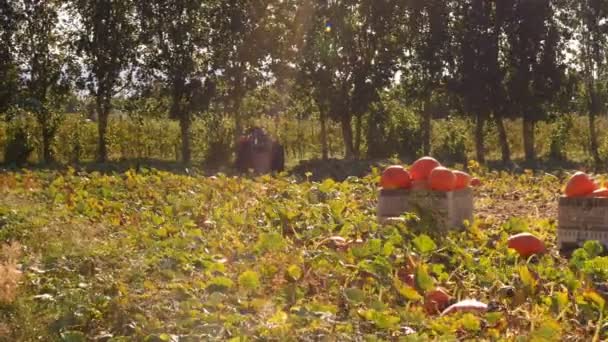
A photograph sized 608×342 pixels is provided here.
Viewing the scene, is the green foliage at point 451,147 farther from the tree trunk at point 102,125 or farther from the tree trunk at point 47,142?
the tree trunk at point 47,142

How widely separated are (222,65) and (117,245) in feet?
58.7

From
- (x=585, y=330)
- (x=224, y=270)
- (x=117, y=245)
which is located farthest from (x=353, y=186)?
(x=585, y=330)

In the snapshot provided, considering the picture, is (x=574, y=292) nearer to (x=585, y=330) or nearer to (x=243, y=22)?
(x=585, y=330)

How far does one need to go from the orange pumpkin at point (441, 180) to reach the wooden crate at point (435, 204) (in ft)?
0.14

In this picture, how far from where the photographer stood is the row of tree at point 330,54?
71.7 feet

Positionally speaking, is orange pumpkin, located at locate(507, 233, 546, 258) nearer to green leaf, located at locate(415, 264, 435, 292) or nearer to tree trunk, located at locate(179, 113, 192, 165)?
green leaf, located at locate(415, 264, 435, 292)

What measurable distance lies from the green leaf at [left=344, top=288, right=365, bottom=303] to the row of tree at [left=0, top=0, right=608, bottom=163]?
721 inches

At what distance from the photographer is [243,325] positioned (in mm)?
3443

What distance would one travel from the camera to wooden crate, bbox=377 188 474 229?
231 inches

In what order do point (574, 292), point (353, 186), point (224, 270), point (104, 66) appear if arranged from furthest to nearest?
point (104, 66) < point (353, 186) < point (224, 270) < point (574, 292)

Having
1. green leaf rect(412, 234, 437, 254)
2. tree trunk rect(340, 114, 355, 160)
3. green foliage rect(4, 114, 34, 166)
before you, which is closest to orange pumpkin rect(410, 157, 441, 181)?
green leaf rect(412, 234, 437, 254)

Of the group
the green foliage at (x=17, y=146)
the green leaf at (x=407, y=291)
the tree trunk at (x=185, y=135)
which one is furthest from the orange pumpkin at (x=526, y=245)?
the tree trunk at (x=185, y=135)

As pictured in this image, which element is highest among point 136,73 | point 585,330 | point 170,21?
point 170,21

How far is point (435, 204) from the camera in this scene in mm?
5941
